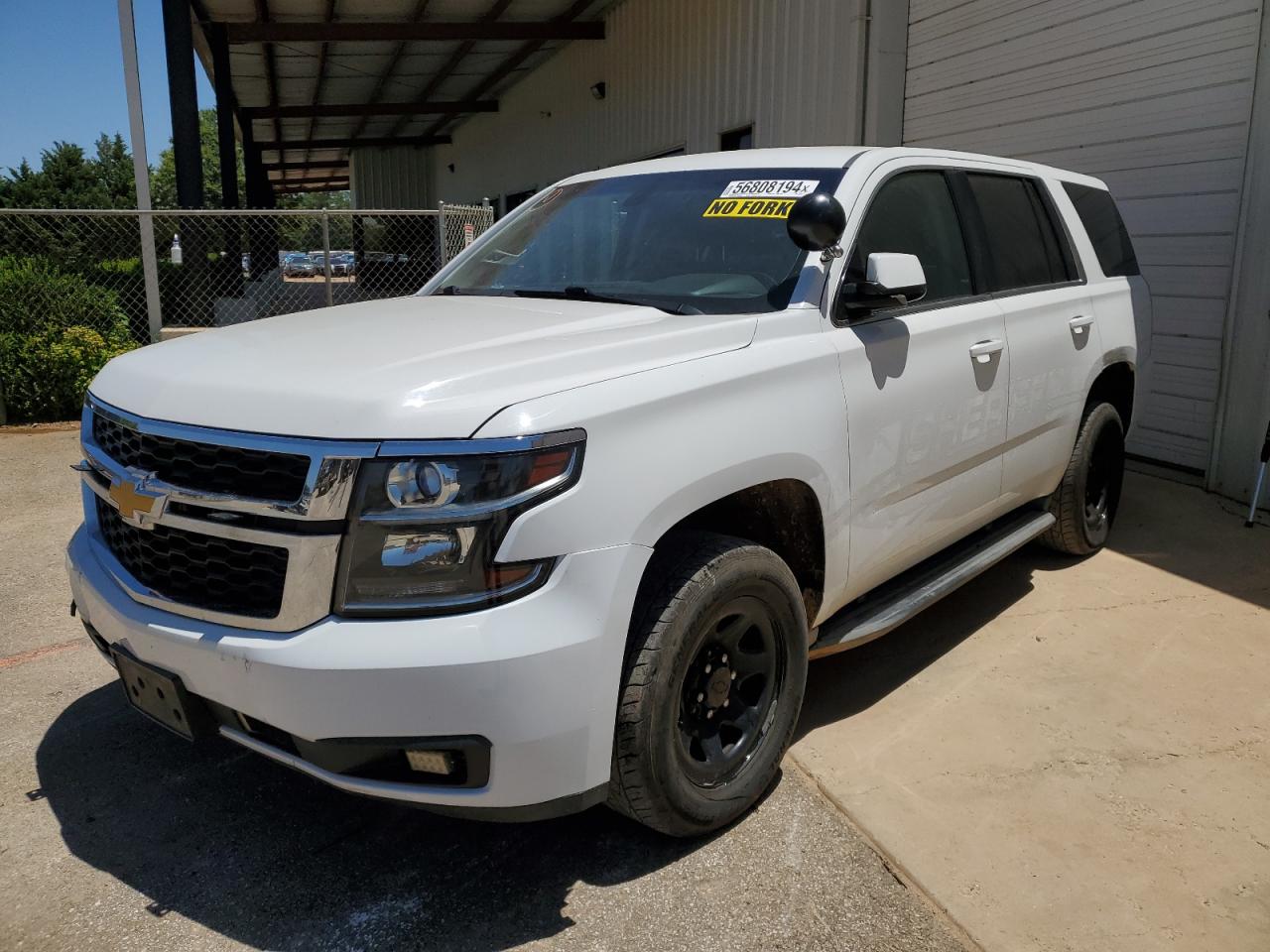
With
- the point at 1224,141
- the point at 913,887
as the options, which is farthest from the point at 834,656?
the point at 1224,141

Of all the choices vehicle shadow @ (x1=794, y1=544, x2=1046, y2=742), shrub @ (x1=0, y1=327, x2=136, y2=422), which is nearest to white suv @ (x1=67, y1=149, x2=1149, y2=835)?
vehicle shadow @ (x1=794, y1=544, x2=1046, y2=742)

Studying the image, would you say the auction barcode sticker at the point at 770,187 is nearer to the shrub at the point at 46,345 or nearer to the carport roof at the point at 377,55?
the shrub at the point at 46,345

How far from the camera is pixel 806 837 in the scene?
276cm

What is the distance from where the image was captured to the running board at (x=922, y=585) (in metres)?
3.20

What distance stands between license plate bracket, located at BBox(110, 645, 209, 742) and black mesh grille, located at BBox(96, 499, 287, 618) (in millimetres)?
192

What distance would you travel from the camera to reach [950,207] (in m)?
3.79

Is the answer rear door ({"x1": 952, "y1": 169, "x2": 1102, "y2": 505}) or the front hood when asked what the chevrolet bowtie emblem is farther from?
rear door ({"x1": 952, "y1": 169, "x2": 1102, "y2": 505})

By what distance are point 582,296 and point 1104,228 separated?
311 cm

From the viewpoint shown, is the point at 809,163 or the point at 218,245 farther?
the point at 218,245

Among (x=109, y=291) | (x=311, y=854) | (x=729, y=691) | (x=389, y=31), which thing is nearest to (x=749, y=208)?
(x=729, y=691)

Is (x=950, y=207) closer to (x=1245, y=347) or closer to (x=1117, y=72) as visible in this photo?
(x=1245, y=347)

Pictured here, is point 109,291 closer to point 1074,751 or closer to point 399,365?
point 399,365

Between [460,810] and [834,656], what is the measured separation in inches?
86.0

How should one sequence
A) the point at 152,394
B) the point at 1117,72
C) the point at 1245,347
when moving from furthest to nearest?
Answer: 1. the point at 1117,72
2. the point at 1245,347
3. the point at 152,394
